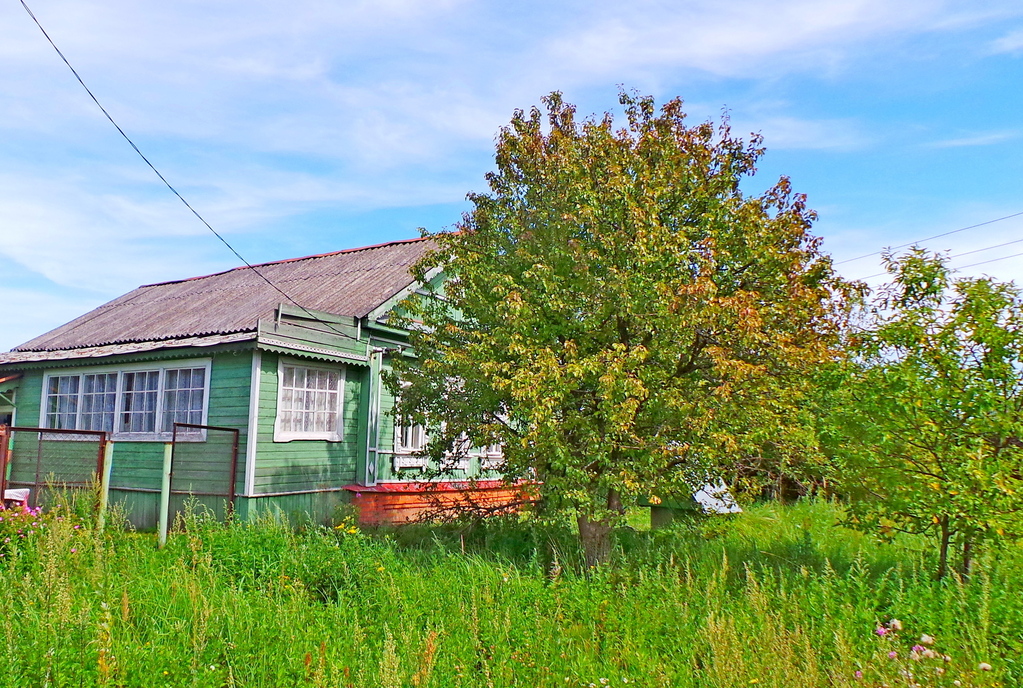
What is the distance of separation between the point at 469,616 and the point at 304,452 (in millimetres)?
7018

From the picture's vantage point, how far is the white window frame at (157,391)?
12.0 meters

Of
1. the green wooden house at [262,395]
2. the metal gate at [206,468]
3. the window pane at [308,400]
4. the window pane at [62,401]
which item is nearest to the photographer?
the metal gate at [206,468]

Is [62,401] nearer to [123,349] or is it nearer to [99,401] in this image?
[99,401]

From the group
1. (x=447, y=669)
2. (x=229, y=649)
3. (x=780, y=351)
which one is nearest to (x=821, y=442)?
(x=780, y=351)

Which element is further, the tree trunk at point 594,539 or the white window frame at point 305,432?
the white window frame at point 305,432

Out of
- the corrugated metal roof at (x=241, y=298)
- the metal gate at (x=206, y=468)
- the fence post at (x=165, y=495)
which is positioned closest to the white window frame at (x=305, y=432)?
the metal gate at (x=206, y=468)

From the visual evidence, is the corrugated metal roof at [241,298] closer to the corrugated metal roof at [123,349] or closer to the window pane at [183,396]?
the corrugated metal roof at [123,349]

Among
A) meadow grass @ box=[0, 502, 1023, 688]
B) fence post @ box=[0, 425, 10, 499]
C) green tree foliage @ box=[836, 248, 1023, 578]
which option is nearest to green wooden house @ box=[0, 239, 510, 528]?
fence post @ box=[0, 425, 10, 499]

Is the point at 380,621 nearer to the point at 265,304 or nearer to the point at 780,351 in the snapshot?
the point at 780,351

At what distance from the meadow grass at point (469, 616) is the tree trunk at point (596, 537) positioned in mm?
371

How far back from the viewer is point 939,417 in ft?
20.6

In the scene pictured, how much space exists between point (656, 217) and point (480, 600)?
4.38 m

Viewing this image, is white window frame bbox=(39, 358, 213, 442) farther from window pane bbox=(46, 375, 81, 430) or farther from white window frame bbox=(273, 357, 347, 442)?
white window frame bbox=(273, 357, 347, 442)

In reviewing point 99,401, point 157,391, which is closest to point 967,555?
point 157,391
